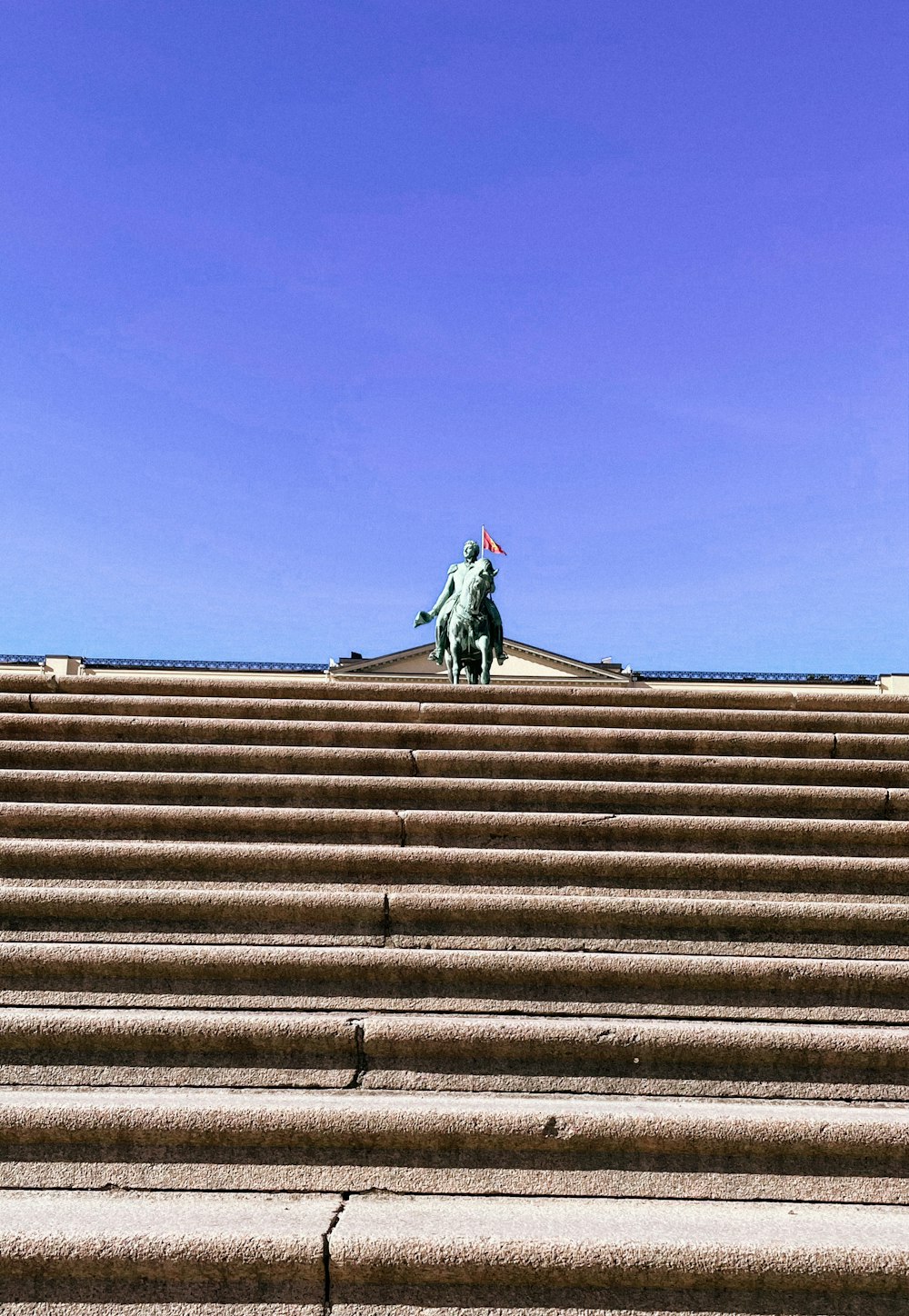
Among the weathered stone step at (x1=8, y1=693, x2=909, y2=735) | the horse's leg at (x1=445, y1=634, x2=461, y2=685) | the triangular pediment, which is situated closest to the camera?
the weathered stone step at (x1=8, y1=693, x2=909, y2=735)

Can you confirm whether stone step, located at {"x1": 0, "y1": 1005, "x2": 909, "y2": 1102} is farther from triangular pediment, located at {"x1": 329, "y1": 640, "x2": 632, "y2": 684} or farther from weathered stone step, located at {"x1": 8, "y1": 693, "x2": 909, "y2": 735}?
triangular pediment, located at {"x1": 329, "y1": 640, "x2": 632, "y2": 684}

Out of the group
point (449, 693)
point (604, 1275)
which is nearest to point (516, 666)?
point (449, 693)

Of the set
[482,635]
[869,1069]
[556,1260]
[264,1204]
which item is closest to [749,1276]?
[556,1260]

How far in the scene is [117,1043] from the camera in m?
3.45

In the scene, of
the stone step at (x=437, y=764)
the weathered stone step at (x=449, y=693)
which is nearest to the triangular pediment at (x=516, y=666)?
the weathered stone step at (x=449, y=693)

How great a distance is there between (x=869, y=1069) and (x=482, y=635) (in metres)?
8.27

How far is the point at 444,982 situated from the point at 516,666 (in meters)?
32.9

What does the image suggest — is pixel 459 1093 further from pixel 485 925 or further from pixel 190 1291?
pixel 190 1291

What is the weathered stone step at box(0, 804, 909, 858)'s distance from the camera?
456 cm

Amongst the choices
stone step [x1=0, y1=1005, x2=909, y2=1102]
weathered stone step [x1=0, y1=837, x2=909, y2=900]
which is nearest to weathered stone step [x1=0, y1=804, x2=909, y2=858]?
weathered stone step [x1=0, y1=837, x2=909, y2=900]

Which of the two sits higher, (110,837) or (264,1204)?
(110,837)

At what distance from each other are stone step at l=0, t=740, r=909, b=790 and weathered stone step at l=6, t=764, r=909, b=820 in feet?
0.83

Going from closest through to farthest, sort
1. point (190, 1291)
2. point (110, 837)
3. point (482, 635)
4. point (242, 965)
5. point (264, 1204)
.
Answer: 1. point (190, 1291)
2. point (264, 1204)
3. point (242, 965)
4. point (110, 837)
5. point (482, 635)

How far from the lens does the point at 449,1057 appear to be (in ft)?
11.3
